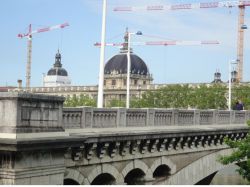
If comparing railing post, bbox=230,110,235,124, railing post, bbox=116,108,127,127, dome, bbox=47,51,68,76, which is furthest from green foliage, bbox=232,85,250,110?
dome, bbox=47,51,68,76

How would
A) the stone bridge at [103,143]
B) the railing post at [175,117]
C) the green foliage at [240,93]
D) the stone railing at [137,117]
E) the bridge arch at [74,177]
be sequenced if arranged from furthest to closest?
the green foliage at [240,93]
the railing post at [175,117]
the stone railing at [137,117]
the bridge arch at [74,177]
the stone bridge at [103,143]

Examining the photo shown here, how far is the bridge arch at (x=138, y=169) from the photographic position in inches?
883

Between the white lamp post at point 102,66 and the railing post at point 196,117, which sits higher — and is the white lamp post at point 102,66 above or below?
above

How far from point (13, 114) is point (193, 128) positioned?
14152 millimetres

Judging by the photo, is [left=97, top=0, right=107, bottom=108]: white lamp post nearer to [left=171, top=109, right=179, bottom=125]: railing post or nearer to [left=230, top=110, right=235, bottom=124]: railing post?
[left=171, top=109, right=179, bottom=125]: railing post

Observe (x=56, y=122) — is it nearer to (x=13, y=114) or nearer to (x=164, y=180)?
(x=13, y=114)

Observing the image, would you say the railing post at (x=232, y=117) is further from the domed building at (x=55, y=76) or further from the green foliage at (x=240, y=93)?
the domed building at (x=55, y=76)

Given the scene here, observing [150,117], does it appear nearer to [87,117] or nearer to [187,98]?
[87,117]

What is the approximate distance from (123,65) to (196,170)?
135561mm

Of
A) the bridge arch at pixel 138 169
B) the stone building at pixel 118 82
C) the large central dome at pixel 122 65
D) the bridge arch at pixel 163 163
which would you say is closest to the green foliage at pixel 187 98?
the stone building at pixel 118 82

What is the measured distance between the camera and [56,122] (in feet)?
57.4

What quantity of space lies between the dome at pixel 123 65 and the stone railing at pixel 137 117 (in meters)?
128

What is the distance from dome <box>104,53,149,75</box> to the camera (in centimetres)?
16338

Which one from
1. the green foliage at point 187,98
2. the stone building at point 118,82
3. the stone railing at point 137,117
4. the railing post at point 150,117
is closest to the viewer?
the stone railing at point 137,117
